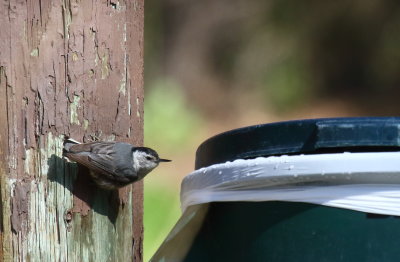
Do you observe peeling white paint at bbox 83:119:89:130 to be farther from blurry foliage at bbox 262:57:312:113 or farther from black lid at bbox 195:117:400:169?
blurry foliage at bbox 262:57:312:113

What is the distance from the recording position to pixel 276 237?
5.94ft

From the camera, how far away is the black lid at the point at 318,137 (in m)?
1.76

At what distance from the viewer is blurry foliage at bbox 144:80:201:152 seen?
5875 millimetres

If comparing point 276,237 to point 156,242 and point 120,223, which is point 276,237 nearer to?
point 120,223

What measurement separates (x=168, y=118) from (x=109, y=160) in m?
3.45

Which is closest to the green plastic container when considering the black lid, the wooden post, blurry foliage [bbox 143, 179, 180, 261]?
Answer: the black lid

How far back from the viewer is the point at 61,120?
7.48 ft

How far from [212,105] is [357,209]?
546 centimetres

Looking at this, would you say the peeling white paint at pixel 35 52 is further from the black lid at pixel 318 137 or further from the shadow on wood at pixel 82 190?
the black lid at pixel 318 137

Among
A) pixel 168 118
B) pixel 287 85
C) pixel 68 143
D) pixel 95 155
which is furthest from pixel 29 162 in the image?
pixel 287 85

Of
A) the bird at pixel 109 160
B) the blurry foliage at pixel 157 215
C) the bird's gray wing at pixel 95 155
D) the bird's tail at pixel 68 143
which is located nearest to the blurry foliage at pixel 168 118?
the blurry foliage at pixel 157 215

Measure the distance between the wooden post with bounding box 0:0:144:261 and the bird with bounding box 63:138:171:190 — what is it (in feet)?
0.08

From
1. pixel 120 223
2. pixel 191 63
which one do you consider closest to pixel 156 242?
pixel 120 223

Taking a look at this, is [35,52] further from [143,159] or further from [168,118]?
[168,118]
